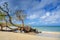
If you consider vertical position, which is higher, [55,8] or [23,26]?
[55,8]

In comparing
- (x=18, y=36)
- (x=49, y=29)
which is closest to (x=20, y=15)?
(x=18, y=36)

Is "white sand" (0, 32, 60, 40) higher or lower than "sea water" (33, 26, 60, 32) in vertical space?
lower

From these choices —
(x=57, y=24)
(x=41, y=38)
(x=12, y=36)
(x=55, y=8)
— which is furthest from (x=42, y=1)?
(x=12, y=36)

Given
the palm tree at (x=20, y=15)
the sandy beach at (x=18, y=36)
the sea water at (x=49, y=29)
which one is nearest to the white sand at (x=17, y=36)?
the sandy beach at (x=18, y=36)

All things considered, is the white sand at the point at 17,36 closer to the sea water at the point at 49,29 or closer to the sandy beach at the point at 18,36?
the sandy beach at the point at 18,36

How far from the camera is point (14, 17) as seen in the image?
2125 mm

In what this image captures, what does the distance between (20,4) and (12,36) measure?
0.50m

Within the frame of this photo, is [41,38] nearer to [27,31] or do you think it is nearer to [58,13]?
[27,31]

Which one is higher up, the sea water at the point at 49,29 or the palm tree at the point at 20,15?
the palm tree at the point at 20,15

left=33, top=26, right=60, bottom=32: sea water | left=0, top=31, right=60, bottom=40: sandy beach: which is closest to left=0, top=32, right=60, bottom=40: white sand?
left=0, top=31, right=60, bottom=40: sandy beach

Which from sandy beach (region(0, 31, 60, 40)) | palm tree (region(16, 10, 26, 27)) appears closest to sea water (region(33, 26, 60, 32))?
sandy beach (region(0, 31, 60, 40))

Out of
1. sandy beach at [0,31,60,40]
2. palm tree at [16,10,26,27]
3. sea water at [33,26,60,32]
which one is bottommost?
sandy beach at [0,31,60,40]

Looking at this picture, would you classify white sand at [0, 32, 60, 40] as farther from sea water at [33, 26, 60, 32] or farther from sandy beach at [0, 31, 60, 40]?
sea water at [33, 26, 60, 32]

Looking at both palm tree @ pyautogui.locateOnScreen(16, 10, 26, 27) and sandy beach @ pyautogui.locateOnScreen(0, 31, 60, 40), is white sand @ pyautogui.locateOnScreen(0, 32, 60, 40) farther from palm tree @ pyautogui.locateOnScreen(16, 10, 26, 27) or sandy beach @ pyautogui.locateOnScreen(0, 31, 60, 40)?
palm tree @ pyautogui.locateOnScreen(16, 10, 26, 27)
